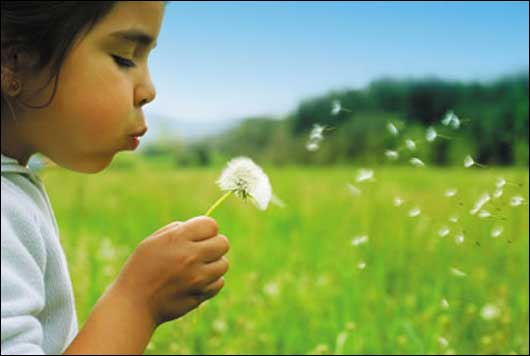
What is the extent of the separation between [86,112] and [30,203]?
0.54 ft

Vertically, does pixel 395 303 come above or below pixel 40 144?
below

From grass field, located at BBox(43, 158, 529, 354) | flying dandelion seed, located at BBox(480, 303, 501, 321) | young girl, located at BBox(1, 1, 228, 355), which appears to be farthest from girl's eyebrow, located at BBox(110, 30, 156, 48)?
flying dandelion seed, located at BBox(480, 303, 501, 321)

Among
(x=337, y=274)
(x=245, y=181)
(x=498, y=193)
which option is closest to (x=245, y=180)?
(x=245, y=181)

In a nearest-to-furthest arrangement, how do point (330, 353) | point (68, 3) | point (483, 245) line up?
point (68, 3), point (330, 353), point (483, 245)

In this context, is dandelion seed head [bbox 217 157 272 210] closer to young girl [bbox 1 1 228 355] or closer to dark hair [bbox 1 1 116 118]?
young girl [bbox 1 1 228 355]

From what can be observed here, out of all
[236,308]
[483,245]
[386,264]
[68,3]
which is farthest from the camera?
[483,245]

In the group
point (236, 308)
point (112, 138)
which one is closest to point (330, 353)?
point (236, 308)

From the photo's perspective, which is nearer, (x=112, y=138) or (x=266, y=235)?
(x=112, y=138)

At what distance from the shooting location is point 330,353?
96.4 inches

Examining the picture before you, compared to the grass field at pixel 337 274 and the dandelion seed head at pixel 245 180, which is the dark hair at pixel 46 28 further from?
the grass field at pixel 337 274

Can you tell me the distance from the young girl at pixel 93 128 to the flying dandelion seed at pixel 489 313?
1.70m

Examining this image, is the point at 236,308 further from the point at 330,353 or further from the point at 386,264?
the point at 386,264

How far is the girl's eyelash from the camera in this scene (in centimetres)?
123

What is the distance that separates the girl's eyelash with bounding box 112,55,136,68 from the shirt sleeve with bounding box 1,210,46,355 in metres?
0.26
